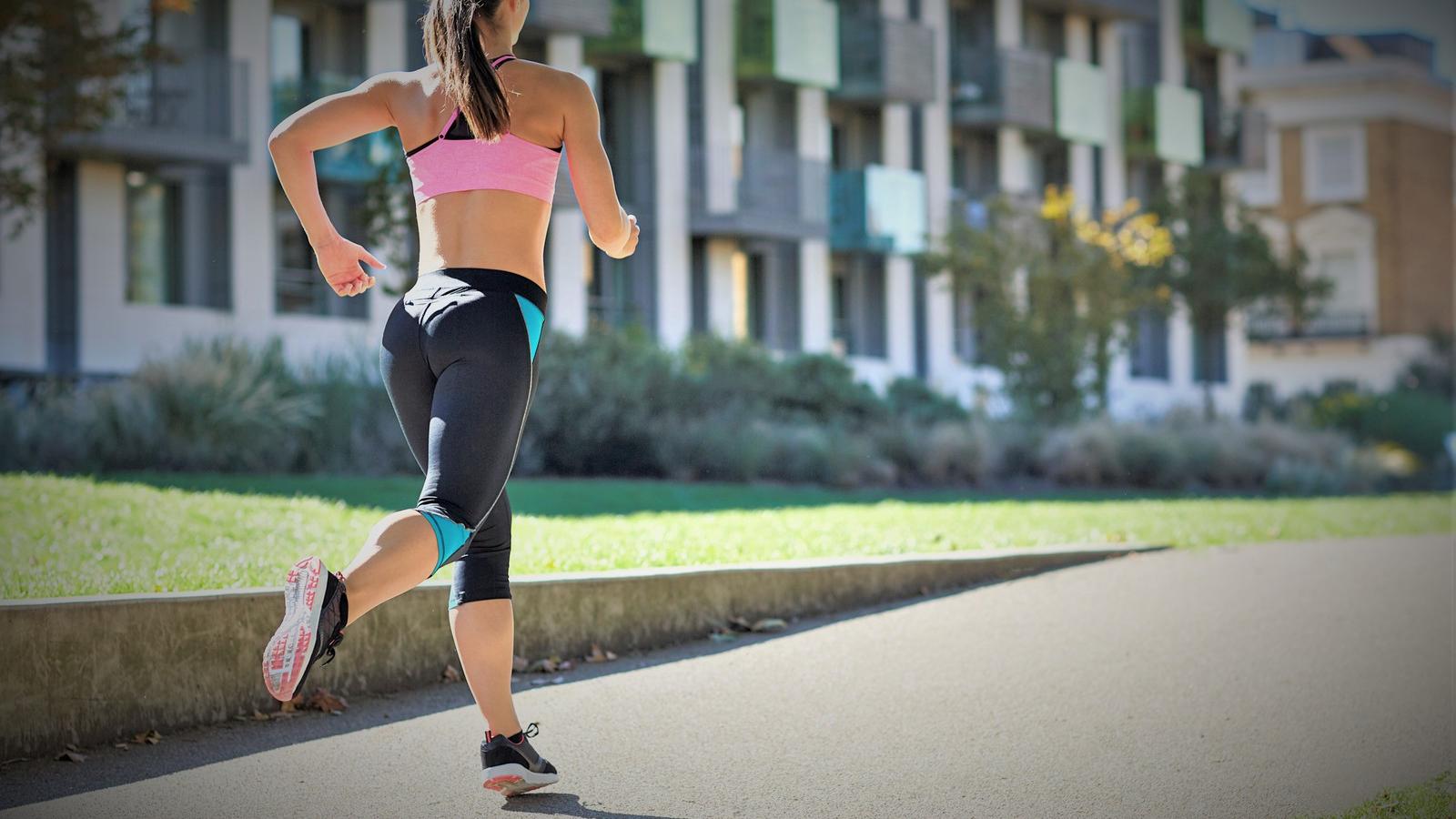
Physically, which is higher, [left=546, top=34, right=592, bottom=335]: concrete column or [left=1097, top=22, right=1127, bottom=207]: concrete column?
[left=1097, top=22, right=1127, bottom=207]: concrete column

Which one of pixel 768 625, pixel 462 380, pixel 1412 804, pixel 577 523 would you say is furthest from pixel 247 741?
pixel 577 523

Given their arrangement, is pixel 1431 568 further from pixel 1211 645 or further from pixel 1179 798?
pixel 1179 798

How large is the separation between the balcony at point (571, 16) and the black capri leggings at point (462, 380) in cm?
2315

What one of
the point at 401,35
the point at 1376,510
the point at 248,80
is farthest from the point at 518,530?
the point at 401,35

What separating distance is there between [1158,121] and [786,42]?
1376 centimetres

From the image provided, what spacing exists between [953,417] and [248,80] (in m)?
11.2

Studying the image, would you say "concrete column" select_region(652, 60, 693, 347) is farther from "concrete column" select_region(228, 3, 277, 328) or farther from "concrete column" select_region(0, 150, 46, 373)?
"concrete column" select_region(0, 150, 46, 373)

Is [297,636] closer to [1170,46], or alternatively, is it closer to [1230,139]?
[1170,46]

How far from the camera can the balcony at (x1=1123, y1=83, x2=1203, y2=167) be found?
42344 millimetres

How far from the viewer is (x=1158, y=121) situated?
42.4 m

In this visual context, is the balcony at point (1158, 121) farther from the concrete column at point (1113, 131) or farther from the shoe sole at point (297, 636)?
the shoe sole at point (297, 636)

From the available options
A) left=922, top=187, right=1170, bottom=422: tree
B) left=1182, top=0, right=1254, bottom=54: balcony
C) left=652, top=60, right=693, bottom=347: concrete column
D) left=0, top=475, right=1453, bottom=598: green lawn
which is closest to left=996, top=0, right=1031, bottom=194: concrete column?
left=1182, top=0, right=1254, bottom=54: balcony

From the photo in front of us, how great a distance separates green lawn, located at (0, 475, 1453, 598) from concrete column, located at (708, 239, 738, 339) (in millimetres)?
12326

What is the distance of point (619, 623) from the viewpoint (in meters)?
7.68
